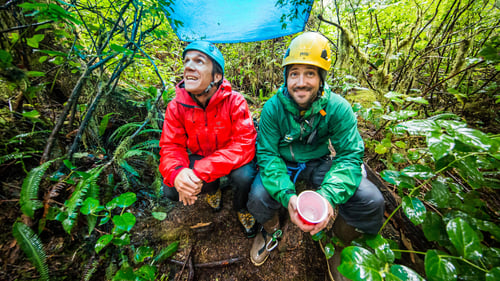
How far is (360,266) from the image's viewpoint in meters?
0.96

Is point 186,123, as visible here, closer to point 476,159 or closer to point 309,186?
point 309,186

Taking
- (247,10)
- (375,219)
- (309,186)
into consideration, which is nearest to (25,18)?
(247,10)

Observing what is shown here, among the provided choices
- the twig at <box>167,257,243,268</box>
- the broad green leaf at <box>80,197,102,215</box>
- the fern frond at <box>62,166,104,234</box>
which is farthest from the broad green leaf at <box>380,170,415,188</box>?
the fern frond at <box>62,166,104,234</box>

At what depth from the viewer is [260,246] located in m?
2.29

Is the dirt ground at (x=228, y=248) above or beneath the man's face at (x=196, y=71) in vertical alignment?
beneath

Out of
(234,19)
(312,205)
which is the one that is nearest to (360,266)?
(312,205)

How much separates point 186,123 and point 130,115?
1.87 metres

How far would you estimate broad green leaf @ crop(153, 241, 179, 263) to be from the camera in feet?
6.77

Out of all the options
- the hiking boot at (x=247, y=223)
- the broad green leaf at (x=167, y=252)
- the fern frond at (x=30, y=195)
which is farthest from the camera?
the hiking boot at (x=247, y=223)

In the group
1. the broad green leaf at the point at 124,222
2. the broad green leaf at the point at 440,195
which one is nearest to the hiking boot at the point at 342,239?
the broad green leaf at the point at 440,195

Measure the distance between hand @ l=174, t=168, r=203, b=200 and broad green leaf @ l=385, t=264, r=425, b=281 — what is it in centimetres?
179

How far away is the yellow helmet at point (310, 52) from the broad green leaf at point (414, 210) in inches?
60.1

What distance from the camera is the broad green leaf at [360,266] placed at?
0.93m

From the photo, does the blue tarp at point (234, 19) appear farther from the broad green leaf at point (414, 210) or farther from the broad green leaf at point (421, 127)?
the broad green leaf at point (414, 210)
